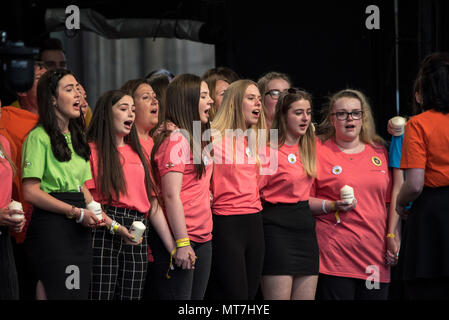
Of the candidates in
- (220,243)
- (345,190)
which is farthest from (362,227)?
(220,243)

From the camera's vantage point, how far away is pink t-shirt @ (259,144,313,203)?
4.64 metres

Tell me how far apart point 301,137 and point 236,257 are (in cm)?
97

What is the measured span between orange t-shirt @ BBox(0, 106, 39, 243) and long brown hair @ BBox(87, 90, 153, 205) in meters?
0.37

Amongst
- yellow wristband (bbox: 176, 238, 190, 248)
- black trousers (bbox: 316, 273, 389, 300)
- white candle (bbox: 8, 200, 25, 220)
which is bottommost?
black trousers (bbox: 316, 273, 389, 300)

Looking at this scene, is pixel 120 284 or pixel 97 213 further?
pixel 120 284

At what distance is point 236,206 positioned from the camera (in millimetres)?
4406

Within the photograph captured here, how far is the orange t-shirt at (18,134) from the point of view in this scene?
13.7ft

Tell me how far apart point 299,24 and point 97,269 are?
3.53m

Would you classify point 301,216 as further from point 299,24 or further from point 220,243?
point 299,24

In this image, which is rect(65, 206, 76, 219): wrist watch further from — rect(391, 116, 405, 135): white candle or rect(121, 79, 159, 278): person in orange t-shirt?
rect(391, 116, 405, 135): white candle

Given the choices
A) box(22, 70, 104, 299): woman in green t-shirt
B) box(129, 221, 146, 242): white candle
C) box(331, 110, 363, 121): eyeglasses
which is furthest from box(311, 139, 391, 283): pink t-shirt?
box(22, 70, 104, 299): woman in green t-shirt

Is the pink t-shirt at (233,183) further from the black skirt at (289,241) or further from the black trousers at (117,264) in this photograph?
the black trousers at (117,264)

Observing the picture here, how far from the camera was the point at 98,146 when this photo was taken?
13.6 feet
